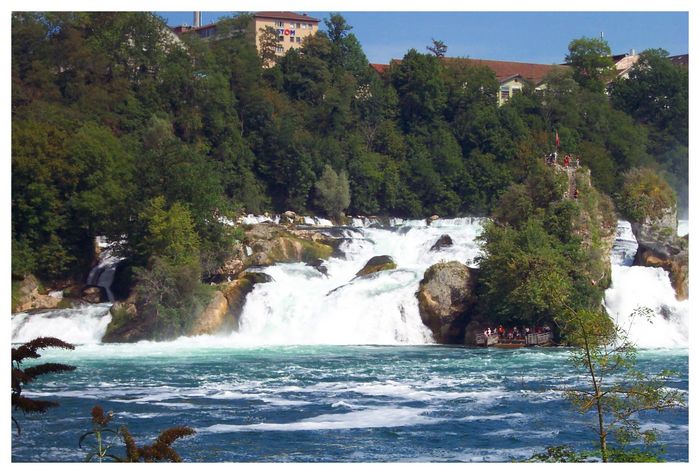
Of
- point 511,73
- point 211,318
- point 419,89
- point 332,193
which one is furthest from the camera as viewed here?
point 511,73

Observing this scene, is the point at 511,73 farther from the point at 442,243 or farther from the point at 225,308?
the point at 225,308

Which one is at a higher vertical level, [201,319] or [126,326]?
[201,319]

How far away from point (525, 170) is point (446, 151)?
3914mm

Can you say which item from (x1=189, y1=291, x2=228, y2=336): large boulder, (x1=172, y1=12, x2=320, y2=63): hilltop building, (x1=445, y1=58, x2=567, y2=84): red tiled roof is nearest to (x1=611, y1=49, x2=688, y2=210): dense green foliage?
(x1=445, y1=58, x2=567, y2=84): red tiled roof

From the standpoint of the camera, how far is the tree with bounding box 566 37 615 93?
61750 mm

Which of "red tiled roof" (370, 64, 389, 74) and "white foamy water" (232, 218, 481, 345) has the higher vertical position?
"red tiled roof" (370, 64, 389, 74)

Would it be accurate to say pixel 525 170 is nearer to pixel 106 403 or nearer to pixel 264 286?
pixel 264 286

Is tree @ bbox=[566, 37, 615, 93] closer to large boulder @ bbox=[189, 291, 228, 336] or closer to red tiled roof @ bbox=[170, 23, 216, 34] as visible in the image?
red tiled roof @ bbox=[170, 23, 216, 34]

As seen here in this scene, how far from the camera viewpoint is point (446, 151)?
182 ft

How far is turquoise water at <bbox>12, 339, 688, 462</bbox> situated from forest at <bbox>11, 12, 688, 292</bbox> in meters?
7.80

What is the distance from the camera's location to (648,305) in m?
35.6

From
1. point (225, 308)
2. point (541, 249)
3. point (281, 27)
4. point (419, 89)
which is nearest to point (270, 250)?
point (225, 308)

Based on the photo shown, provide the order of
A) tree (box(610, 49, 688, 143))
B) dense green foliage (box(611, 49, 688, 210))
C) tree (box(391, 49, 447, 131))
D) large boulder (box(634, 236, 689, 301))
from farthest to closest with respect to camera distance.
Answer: tree (box(610, 49, 688, 143)) → tree (box(391, 49, 447, 131)) → dense green foliage (box(611, 49, 688, 210)) → large boulder (box(634, 236, 689, 301))

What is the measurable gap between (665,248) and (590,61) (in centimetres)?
2513
